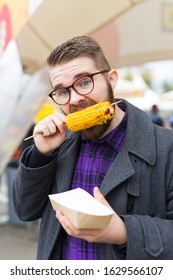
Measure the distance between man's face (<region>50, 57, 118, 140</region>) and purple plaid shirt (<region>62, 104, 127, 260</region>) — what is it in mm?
55

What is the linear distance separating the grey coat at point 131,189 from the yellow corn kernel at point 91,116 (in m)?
0.10

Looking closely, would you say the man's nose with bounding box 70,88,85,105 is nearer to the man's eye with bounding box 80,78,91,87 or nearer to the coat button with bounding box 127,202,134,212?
the man's eye with bounding box 80,78,91,87

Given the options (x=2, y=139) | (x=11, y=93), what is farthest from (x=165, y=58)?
(x=2, y=139)

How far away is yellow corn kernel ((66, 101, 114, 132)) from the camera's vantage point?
1230 millimetres

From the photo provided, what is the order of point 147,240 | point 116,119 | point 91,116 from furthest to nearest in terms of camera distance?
point 116,119 < point 91,116 < point 147,240

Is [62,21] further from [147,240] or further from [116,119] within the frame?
[147,240]

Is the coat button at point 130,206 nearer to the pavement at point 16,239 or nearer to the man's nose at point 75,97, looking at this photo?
the man's nose at point 75,97

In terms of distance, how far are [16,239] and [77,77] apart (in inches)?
157

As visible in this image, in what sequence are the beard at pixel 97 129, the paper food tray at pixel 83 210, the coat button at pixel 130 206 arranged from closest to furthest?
the paper food tray at pixel 83 210
the coat button at pixel 130 206
the beard at pixel 97 129

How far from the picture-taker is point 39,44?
4.09m

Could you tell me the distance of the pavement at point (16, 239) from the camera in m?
4.18

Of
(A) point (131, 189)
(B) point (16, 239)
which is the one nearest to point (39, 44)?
(B) point (16, 239)

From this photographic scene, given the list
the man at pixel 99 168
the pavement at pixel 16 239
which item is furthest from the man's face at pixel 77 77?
the pavement at pixel 16 239

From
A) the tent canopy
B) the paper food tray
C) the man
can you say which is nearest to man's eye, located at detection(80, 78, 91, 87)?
the man
